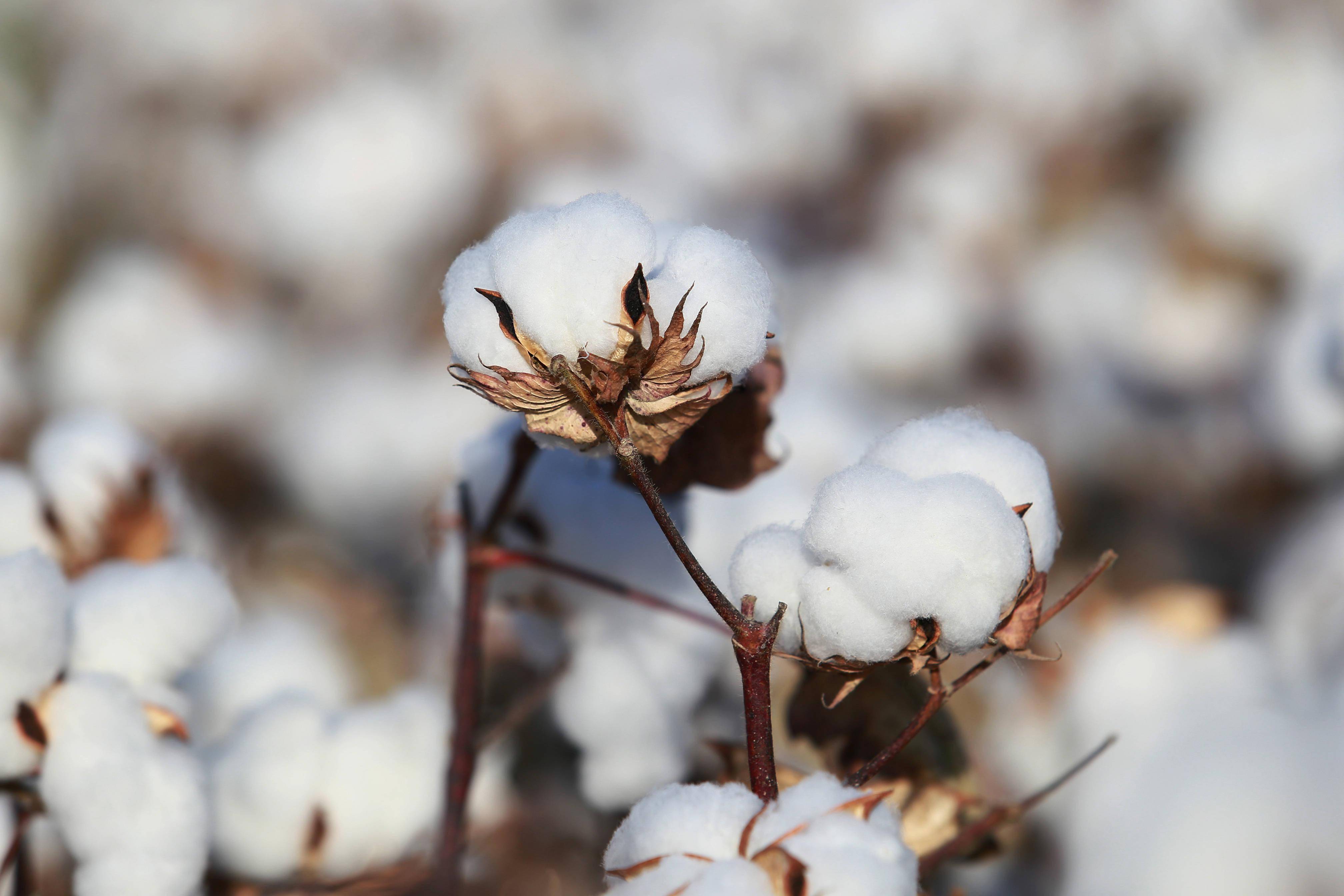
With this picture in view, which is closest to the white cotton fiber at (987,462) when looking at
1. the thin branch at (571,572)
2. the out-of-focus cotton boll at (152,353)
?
the thin branch at (571,572)

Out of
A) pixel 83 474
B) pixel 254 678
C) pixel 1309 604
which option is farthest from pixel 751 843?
pixel 1309 604

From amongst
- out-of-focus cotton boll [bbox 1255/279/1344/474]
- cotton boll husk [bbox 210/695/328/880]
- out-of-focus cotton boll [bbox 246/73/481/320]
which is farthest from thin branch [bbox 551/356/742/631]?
out-of-focus cotton boll [bbox 246/73/481/320]

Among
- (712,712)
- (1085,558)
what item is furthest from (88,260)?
(1085,558)

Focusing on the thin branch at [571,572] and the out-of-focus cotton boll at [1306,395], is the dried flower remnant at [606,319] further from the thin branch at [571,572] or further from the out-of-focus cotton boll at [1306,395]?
the out-of-focus cotton boll at [1306,395]

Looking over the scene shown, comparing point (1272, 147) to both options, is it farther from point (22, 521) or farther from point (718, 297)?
point (22, 521)

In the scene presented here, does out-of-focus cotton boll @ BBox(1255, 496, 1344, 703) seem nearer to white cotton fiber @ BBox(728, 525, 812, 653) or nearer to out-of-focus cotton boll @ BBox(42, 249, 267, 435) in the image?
white cotton fiber @ BBox(728, 525, 812, 653)
